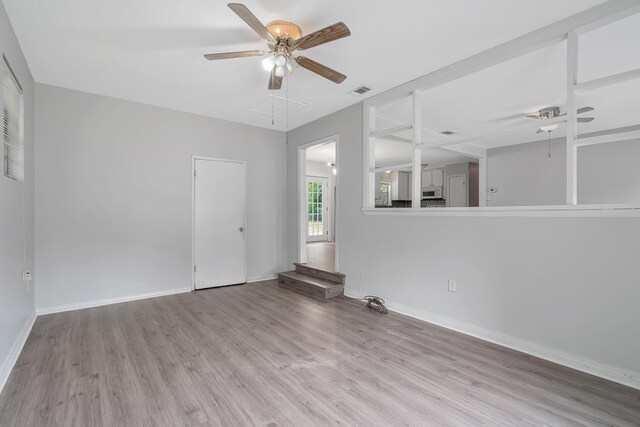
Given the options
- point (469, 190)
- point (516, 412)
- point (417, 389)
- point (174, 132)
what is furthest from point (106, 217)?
point (469, 190)

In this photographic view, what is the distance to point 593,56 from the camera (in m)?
2.96

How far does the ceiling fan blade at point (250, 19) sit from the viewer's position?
1.84m

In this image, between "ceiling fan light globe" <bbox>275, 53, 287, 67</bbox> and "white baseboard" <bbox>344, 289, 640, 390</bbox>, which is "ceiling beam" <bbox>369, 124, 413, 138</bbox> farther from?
"white baseboard" <bbox>344, 289, 640, 390</bbox>

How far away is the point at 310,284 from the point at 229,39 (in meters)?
3.25

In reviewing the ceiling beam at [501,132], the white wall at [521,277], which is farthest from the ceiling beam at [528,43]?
the white wall at [521,277]

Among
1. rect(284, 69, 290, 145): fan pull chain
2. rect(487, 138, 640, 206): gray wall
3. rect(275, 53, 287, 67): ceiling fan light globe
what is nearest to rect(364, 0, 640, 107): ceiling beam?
rect(284, 69, 290, 145): fan pull chain

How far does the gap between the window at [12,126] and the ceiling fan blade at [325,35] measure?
2310 mm

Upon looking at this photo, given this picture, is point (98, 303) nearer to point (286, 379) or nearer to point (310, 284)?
point (310, 284)

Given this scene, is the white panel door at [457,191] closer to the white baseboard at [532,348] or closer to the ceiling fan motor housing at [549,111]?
the ceiling fan motor housing at [549,111]

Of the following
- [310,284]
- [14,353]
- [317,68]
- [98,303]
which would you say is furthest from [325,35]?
[98,303]

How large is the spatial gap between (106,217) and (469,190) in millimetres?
8770

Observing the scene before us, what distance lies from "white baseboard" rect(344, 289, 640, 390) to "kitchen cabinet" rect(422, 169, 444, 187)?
6.76m

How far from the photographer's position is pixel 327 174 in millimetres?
9586

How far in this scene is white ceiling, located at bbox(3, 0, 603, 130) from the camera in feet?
7.38
